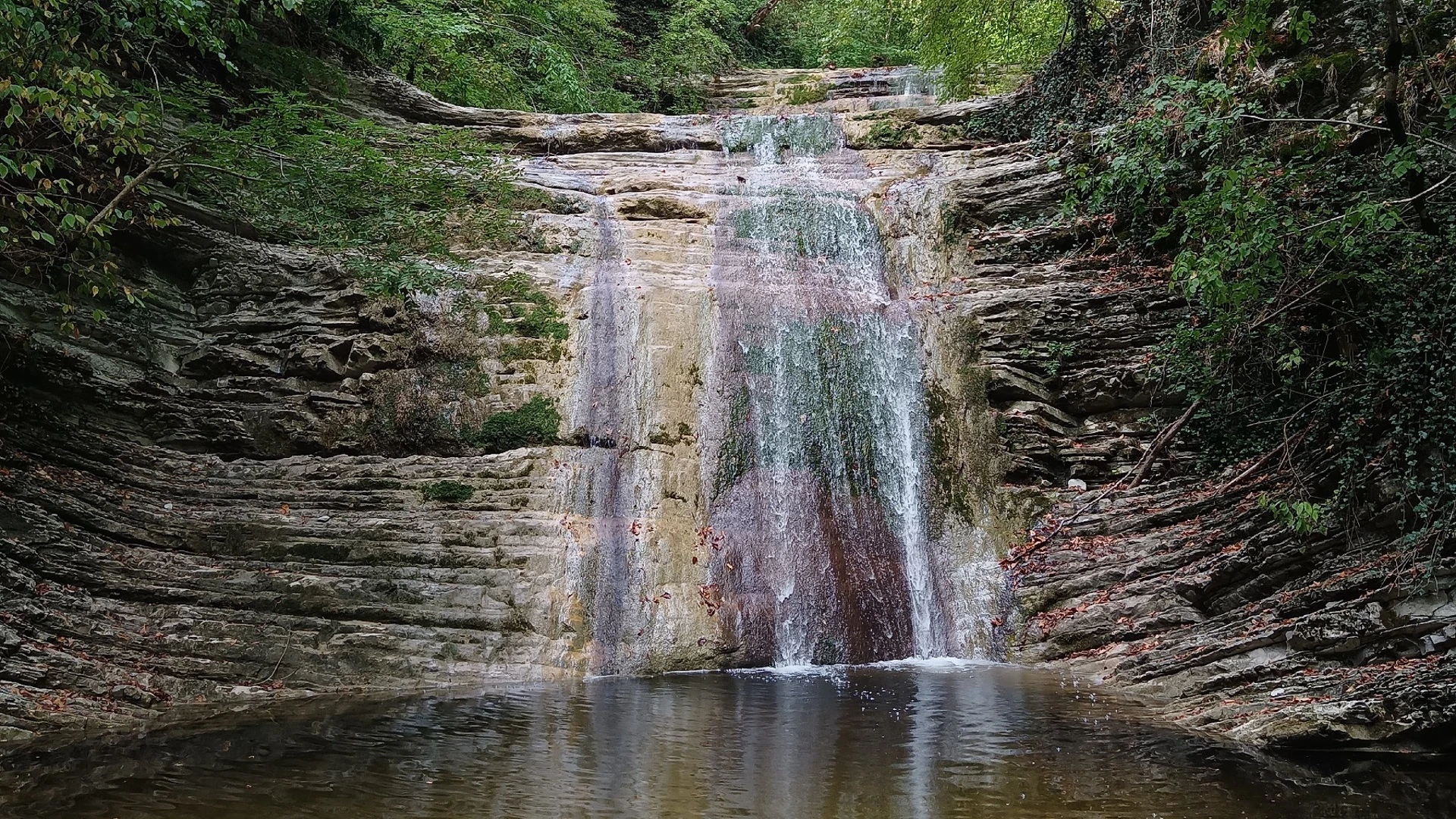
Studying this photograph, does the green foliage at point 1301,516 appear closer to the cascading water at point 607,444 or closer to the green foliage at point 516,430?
the cascading water at point 607,444

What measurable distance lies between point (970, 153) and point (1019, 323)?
4919mm

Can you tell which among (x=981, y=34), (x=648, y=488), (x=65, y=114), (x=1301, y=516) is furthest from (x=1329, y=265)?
(x=65, y=114)

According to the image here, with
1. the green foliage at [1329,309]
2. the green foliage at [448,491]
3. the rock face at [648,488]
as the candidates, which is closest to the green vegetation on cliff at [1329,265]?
the green foliage at [1329,309]

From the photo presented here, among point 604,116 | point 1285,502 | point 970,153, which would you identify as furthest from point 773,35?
point 1285,502

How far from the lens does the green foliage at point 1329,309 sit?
720 centimetres

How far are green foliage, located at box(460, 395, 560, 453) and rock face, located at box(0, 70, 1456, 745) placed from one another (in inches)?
4.2

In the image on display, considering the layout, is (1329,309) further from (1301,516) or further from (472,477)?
(472,477)

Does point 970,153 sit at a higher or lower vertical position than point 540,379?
higher

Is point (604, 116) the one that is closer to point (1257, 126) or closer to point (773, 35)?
point (1257, 126)

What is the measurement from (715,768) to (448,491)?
5835 mm

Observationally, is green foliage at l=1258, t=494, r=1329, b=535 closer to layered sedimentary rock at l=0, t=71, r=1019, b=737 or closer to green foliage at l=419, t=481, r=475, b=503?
layered sedimentary rock at l=0, t=71, r=1019, b=737

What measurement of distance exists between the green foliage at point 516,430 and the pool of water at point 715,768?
4.20 meters

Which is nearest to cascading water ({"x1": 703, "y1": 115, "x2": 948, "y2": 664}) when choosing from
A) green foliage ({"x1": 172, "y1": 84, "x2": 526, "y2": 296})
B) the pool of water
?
the pool of water

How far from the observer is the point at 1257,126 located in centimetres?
1117
